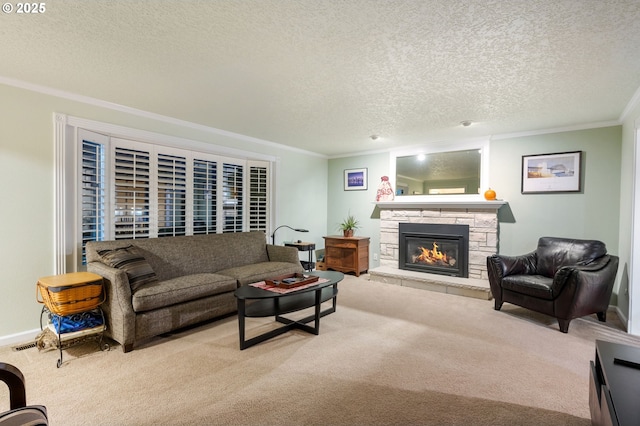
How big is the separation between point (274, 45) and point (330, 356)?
8.38 feet

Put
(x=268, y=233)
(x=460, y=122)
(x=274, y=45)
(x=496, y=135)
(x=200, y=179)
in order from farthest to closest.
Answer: (x=268, y=233) < (x=496, y=135) < (x=200, y=179) < (x=460, y=122) < (x=274, y=45)

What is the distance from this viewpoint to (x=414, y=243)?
5.71 metres

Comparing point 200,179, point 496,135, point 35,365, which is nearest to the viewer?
point 35,365

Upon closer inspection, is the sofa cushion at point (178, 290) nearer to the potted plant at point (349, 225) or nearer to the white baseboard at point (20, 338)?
the white baseboard at point (20, 338)

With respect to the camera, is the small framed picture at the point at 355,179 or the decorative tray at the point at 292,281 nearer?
the decorative tray at the point at 292,281

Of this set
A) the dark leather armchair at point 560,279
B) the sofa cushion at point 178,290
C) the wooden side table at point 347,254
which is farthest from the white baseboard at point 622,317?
the sofa cushion at point 178,290

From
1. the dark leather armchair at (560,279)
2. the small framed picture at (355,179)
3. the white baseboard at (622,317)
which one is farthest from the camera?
the small framed picture at (355,179)

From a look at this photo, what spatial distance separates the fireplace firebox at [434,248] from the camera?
5188 millimetres

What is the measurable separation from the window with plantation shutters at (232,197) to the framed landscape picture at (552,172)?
4477mm

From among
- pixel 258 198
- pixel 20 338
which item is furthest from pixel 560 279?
pixel 20 338

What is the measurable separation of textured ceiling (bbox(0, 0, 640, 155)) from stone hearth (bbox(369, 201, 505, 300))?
1637 mm

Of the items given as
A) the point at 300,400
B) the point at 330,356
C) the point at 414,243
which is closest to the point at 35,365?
the point at 300,400

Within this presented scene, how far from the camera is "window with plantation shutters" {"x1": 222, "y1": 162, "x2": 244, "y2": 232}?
16.2 feet

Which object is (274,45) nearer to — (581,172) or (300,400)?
(300,400)
